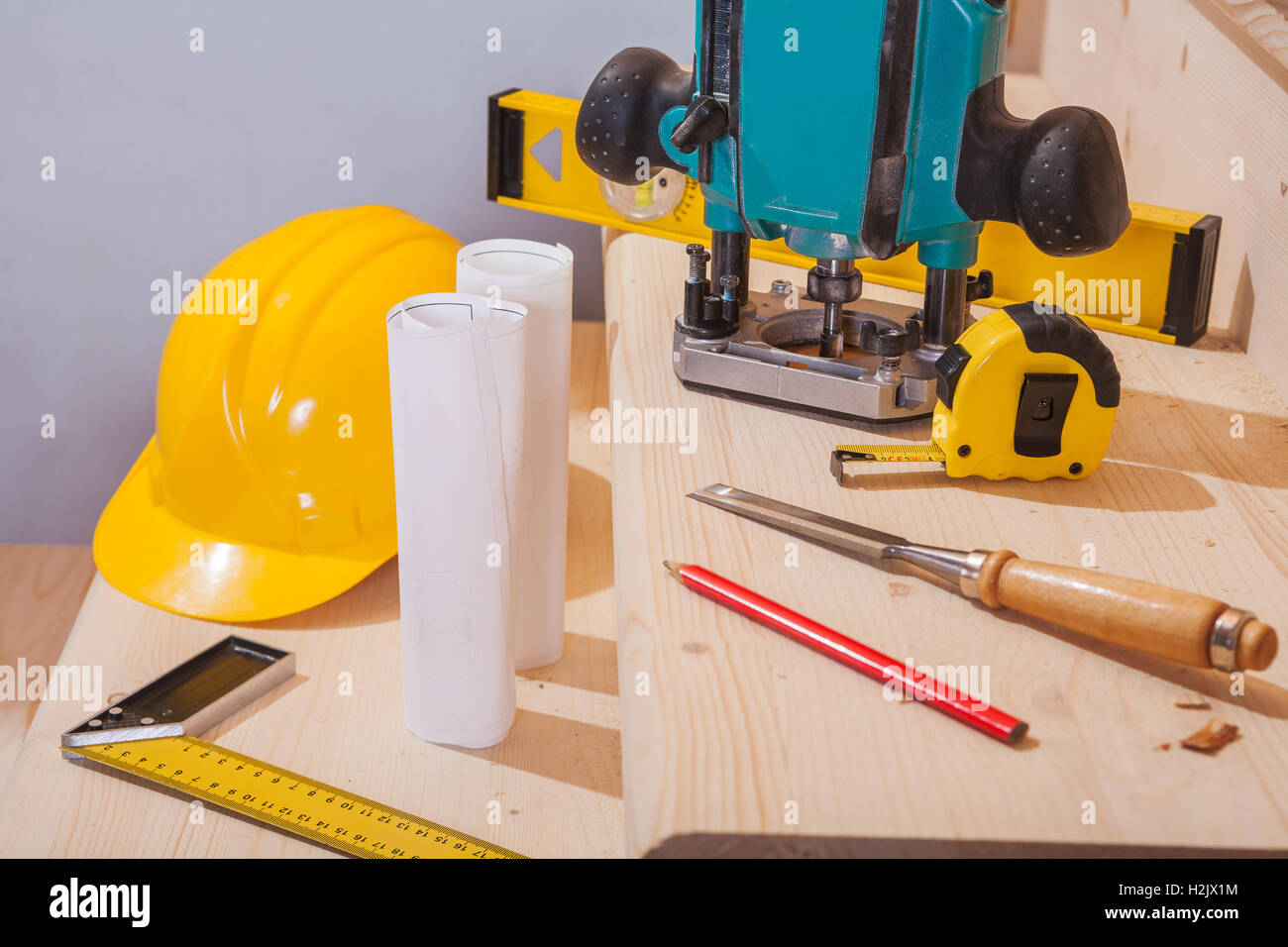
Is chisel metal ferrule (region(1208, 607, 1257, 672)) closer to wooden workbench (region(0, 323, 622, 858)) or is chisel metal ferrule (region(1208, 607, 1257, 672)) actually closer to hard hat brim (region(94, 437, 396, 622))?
wooden workbench (region(0, 323, 622, 858))

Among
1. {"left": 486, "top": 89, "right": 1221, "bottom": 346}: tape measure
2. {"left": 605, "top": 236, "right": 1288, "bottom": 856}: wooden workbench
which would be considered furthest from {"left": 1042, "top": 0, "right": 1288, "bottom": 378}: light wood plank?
{"left": 605, "top": 236, "right": 1288, "bottom": 856}: wooden workbench

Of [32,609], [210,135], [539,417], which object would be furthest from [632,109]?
[32,609]

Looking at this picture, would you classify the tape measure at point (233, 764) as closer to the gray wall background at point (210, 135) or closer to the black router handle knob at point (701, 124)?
the black router handle knob at point (701, 124)

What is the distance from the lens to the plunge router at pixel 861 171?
0.69 metres

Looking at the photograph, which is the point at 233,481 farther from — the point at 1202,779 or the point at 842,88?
the point at 1202,779

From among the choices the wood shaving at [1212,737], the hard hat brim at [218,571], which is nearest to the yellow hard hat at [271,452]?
the hard hat brim at [218,571]

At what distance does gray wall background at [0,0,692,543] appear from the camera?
153cm

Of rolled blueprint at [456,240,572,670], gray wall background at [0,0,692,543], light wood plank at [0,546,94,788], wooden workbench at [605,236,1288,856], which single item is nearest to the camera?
wooden workbench at [605,236,1288,856]

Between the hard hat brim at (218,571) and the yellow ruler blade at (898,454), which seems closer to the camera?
the yellow ruler blade at (898,454)

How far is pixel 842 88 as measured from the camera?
729 mm

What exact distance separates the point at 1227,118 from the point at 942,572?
0.60m

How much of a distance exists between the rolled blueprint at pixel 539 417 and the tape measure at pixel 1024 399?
228 mm

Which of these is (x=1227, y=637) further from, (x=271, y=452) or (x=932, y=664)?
(x=271, y=452)
